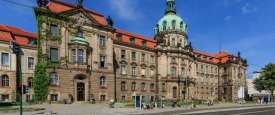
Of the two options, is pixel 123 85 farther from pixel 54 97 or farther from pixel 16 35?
pixel 16 35

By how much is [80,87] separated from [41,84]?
7.77 metres

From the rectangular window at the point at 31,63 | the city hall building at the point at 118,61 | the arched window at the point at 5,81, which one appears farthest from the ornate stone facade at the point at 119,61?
the arched window at the point at 5,81

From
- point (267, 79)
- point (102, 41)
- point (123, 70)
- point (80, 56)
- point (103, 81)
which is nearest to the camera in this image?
point (80, 56)

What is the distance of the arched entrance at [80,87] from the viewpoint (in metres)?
65.5

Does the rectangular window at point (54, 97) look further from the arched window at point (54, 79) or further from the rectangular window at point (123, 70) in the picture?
the rectangular window at point (123, 70)

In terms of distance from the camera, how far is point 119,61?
7800 cm

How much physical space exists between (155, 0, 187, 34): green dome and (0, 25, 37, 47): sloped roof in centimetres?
3387

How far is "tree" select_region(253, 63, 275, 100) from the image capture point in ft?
337

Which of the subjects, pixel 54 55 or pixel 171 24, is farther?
pixel 171 24

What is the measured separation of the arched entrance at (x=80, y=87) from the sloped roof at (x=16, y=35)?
1004 cm

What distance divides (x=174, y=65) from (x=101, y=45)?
78.0ft

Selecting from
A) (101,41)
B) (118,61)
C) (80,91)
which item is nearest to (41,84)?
(80,91)

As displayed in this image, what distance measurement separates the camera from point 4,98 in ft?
198

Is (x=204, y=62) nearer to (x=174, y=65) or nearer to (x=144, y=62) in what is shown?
(x=174, y=65)
